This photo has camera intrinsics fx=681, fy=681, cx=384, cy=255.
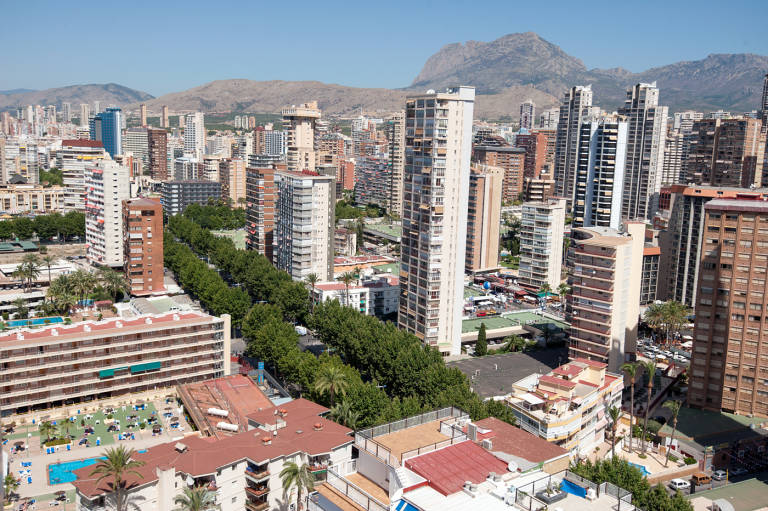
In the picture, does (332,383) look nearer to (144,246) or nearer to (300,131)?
(144,246)

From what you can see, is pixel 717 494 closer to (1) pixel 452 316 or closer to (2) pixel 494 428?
(2) pixel 494 428

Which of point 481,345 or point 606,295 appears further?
point 481,345

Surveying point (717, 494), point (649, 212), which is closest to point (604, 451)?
point (717, 494)

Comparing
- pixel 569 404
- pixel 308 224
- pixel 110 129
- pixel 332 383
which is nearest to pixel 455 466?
pixel 569 404

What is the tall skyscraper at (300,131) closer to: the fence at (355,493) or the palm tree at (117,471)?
the palm tree at (117,471)

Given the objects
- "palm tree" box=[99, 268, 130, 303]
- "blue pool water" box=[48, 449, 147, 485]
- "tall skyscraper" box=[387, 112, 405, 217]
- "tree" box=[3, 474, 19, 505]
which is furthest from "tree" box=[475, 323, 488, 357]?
"tall skyscraper" box=[387, 112, 405, 217]
